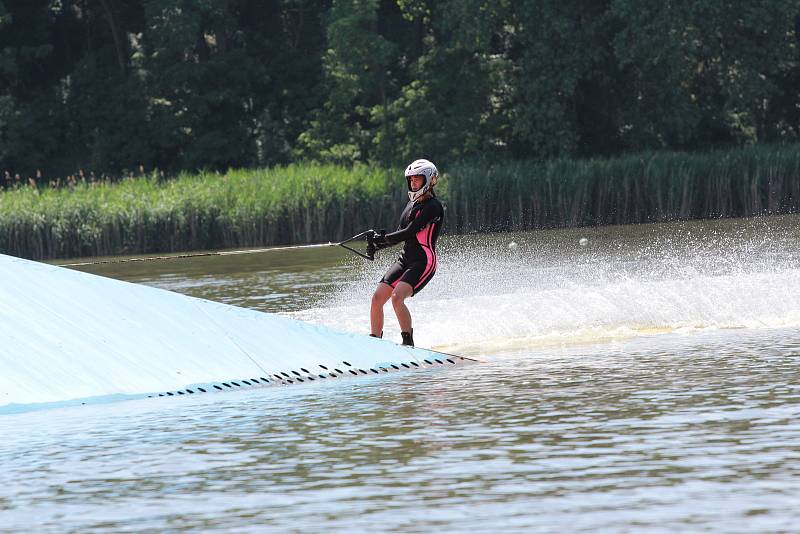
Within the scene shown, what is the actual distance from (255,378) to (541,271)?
37.0ft

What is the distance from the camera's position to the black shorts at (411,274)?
12492mm

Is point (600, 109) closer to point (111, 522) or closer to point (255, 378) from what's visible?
point (255, 378)

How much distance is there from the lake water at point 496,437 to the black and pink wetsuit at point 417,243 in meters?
0.89

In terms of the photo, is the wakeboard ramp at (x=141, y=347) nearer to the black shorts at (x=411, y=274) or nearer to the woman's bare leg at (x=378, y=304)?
the woman's bare leg at (x=378, y=304)

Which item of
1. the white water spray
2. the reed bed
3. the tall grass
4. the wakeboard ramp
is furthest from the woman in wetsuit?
the tall grass

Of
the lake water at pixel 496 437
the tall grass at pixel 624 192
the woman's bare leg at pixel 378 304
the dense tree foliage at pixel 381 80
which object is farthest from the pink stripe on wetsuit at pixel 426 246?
the dense tree foliage at pixel 381 80

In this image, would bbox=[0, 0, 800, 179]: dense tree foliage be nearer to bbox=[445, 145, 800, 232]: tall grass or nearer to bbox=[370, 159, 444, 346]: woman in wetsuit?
bbox=[445, 145, 800, 232]: tall grass

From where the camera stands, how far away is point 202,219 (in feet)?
114

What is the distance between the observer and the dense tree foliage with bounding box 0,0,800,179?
45.2 m

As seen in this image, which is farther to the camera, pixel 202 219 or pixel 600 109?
pixel 600 109

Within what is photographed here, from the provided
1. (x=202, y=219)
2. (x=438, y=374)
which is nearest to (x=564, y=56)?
(x=202, y=219)

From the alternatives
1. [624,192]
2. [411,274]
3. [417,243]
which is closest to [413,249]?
[417,243]

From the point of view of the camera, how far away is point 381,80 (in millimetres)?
49438

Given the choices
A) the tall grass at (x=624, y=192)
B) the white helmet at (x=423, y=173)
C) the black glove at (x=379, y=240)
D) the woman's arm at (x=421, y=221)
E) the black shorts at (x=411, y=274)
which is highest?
the white helmet at (x=423, y=173)
